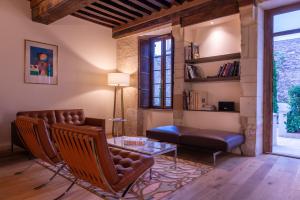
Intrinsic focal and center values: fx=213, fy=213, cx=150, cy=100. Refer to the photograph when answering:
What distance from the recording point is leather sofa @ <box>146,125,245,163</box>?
304 cm

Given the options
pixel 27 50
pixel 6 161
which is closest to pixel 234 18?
pixel 27 50

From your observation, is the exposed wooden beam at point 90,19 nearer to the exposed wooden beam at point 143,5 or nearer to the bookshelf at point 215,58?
the exposed wooden beam at point 143,5

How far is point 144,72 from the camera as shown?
5.35 m

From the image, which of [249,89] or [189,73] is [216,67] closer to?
[189,73]

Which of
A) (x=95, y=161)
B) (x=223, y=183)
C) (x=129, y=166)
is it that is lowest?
(x=223, y=183)

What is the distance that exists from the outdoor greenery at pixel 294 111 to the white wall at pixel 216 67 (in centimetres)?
246

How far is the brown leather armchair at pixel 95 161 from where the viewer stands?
169 centimetres

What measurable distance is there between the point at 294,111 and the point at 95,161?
5539 mm

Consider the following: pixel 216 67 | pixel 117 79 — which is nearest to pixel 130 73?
pixel 117 79

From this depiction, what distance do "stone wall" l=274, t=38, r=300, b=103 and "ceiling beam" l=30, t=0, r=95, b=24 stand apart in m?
4.93

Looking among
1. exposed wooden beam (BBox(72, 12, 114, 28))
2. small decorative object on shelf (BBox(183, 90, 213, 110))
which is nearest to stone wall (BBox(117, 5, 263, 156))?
small decorative object on shelf (BBox(183, 90, 213, 110))

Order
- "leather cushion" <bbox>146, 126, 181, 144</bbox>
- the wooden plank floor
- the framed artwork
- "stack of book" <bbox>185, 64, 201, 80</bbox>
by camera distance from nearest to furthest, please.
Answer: the wooden plank floor → "leather cushion" <bbox>146, 126, 181, 144</bbox> → the framed artwork → "stack of book" <bbox>185, 64, 201, 80</bbox>

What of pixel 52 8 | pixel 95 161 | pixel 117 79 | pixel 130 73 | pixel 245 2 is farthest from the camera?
pixel 130 73

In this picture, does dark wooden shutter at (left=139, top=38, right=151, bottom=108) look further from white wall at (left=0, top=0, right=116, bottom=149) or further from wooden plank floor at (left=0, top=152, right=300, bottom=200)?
wooden plank floor at (left=0, top=152, right=300, bottom=200)
